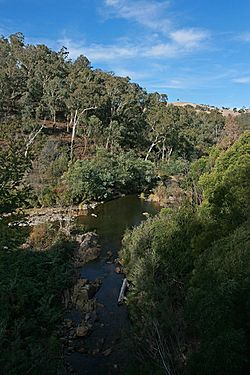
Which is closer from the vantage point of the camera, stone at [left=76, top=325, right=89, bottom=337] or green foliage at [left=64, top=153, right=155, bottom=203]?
stone at [left=76, top=325, right=89, bottom=337]

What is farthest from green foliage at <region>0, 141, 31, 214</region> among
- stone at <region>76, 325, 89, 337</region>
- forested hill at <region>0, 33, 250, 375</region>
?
stone at <region>76, 325, 89, 337</region>

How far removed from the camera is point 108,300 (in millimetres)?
15797

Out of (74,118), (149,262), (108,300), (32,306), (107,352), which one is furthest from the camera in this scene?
(74,118)

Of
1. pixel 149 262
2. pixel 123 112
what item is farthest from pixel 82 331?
pixel 123 112

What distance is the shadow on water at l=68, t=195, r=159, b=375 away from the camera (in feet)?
37.9

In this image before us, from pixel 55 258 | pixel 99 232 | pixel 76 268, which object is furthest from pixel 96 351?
pixel 99 232

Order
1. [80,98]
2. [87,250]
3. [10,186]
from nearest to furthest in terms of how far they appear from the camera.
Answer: [10,186]
[87,250]
[80,98]

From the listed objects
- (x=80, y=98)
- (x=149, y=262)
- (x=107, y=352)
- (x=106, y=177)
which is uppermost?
(x=80, y=98)

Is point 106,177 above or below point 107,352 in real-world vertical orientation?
above

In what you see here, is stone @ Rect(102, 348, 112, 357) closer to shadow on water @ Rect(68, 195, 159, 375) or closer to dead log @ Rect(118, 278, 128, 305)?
shadow on water @ Rect(68, 195, 159, 375)

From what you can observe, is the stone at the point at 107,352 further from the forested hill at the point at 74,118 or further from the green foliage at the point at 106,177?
the forested hill at the point at 74,118

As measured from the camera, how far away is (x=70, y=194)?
32.1 meters

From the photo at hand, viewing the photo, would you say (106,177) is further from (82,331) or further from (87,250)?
(82,331)

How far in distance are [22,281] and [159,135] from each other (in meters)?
39.2
